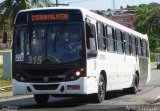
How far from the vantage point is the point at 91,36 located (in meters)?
16.9

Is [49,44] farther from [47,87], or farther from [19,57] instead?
[47,87]

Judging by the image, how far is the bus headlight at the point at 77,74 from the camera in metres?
16.2

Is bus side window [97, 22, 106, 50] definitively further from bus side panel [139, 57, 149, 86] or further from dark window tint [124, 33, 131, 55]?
bus side panel [139, 57, 149, 86]

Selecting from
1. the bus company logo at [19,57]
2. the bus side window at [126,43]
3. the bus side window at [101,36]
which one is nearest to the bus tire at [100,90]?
the bus side window at [101,36]

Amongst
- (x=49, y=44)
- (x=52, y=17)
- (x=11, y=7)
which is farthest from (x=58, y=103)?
(x=11, y=7)

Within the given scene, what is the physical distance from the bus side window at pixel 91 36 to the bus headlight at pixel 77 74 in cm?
81

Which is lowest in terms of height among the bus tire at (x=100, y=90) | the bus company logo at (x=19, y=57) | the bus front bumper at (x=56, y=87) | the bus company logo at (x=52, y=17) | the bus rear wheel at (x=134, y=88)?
the bus rear wheel at (x=134, y=88)

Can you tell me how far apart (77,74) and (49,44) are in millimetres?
1256

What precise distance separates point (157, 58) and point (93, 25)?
79284mm

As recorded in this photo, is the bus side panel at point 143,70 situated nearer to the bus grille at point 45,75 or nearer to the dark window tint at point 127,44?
the dark window tint at point 127,44

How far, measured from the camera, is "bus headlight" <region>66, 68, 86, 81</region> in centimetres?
1623

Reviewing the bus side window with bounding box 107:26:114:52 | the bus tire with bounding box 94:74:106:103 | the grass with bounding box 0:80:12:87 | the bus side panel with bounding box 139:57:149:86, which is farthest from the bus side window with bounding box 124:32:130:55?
the grass with bounding box 0:80:12:87

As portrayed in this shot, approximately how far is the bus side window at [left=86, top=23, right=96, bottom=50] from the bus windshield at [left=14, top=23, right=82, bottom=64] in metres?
0.30

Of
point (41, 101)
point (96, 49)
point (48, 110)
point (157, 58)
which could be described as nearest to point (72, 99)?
point (41, 101)
